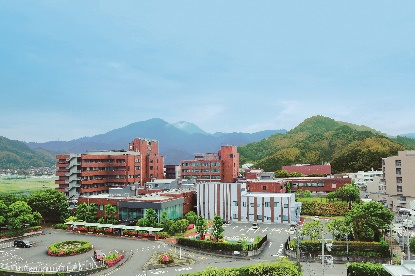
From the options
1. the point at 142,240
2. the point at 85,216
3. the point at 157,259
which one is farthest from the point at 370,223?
the point at 85,216

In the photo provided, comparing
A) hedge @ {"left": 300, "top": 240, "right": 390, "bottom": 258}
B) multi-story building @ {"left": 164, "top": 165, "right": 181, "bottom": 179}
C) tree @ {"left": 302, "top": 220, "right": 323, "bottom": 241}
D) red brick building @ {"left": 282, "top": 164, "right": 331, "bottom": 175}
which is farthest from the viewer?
multi-story building @ {"left": 164, "top": 165, "right": 181, "bottom": 179}

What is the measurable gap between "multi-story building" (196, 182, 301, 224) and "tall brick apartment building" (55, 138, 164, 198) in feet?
112

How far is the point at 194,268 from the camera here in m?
37.2

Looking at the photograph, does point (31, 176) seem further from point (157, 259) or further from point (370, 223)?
point (370, 223)

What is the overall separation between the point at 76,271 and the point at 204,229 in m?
18.0

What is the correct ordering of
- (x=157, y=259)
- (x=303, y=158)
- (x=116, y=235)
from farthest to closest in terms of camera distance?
(x=303, y=158) → (x=116, y=235) → (x=157, y=259)

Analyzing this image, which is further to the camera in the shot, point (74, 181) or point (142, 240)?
point (74, 181)

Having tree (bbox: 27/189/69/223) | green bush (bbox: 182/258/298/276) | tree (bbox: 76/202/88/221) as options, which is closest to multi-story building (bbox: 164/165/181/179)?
tree (bbox: 27/189/69/223)

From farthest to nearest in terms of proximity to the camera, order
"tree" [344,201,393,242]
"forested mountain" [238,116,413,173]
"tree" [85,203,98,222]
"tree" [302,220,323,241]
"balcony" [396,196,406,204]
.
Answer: "forested mountain" [238,116,413,173], "balcony" [396,196,406,204], "tree" [85,203,98,222], "tree" [344,201,393,242], "tree" [302,220,323,241]

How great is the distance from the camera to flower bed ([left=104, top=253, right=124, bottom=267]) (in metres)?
38.6

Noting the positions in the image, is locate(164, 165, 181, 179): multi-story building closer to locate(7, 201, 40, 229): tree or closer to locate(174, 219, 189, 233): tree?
locate(174, 219, 189, 233): tree

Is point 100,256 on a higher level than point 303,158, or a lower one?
lower

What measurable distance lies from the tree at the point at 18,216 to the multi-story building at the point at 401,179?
68311 mm

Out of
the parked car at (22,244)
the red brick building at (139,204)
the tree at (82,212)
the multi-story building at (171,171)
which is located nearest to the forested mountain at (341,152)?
the multi-story building at (171,171)
